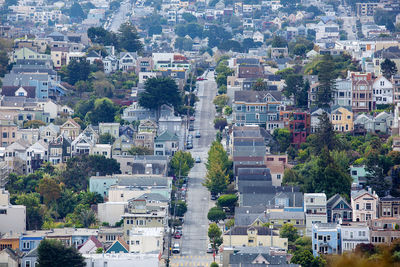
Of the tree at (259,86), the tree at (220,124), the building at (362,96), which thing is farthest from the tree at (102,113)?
the building at (362,96)

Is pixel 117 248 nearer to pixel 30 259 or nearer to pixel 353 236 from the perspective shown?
pixel 30 259

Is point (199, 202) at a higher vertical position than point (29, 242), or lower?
higher

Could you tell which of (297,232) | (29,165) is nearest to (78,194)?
(29,165)

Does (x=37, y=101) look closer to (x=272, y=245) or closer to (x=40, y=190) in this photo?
(x=40, y=190)

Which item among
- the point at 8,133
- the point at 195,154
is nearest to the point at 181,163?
the point at 195,154

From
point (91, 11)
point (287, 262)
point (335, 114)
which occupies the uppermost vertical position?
point (91, 11)

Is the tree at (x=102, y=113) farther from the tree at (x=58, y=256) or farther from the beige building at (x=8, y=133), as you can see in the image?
the tree at (x=58, y=256)
